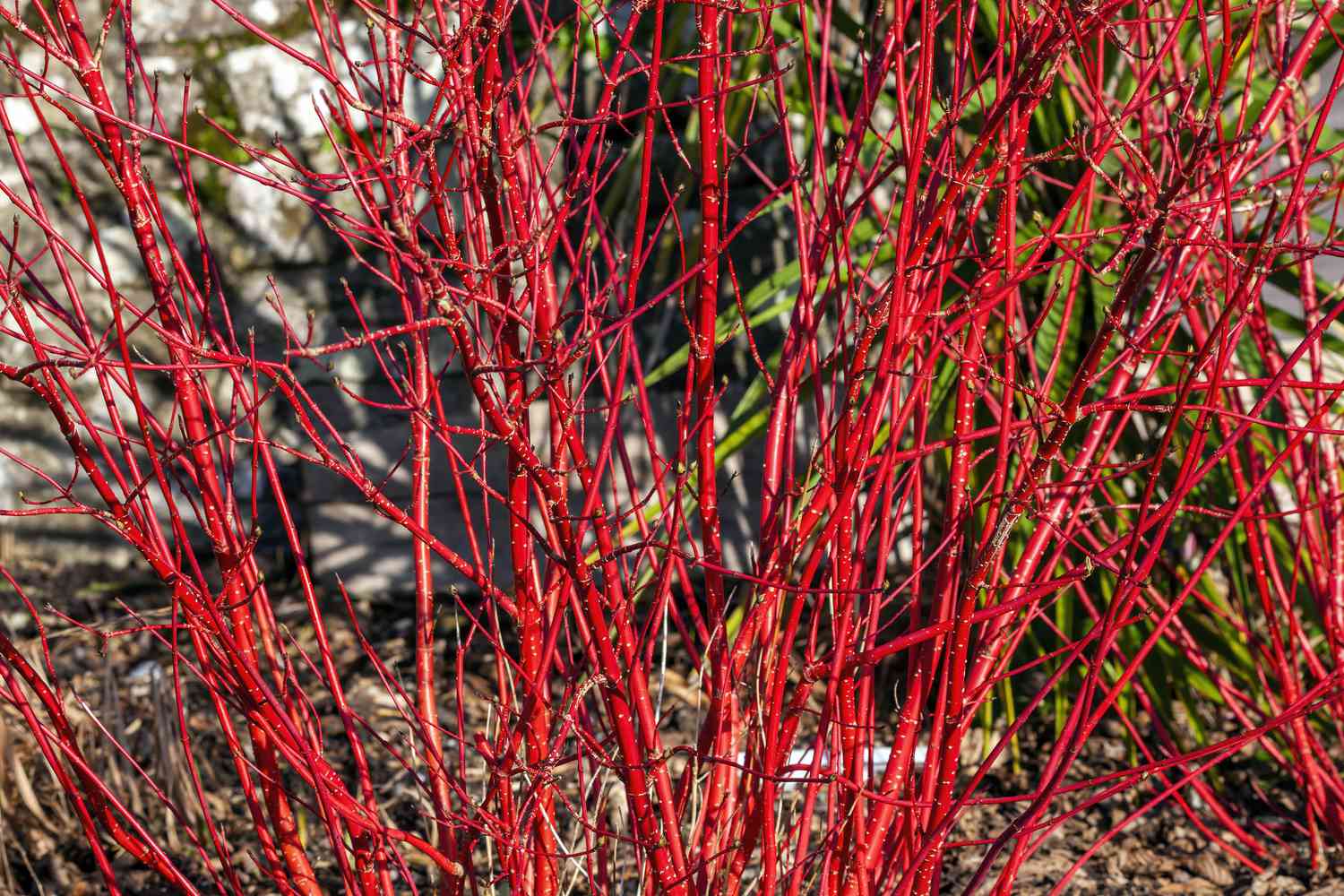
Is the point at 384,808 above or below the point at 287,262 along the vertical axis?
below

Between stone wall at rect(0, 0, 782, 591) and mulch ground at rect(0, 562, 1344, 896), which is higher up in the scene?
stone wall at rect(0, 0, 782, 591)

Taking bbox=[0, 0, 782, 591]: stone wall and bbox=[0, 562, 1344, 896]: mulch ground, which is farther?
bbox=[0, 0, 782, 591]: stone wall

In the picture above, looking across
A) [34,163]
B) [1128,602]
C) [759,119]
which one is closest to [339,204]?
[34,163]

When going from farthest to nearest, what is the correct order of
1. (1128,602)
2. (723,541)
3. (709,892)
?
(723,541) < (709,892) < (1128,602)

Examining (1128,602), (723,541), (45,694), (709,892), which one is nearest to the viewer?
(1128,602)

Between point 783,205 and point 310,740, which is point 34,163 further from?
point 310,740

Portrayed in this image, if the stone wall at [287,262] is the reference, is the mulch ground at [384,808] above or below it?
below

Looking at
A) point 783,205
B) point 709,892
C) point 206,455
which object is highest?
point 783,205

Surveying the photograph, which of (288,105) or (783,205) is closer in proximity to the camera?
(783,205)

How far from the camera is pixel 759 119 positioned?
2449 millimetres

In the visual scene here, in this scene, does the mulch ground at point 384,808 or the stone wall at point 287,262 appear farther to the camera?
the stone wall at point 287,262

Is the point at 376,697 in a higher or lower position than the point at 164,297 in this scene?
lower

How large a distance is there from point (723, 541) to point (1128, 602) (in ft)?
5.73

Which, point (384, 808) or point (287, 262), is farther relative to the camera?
point (287, 262)
